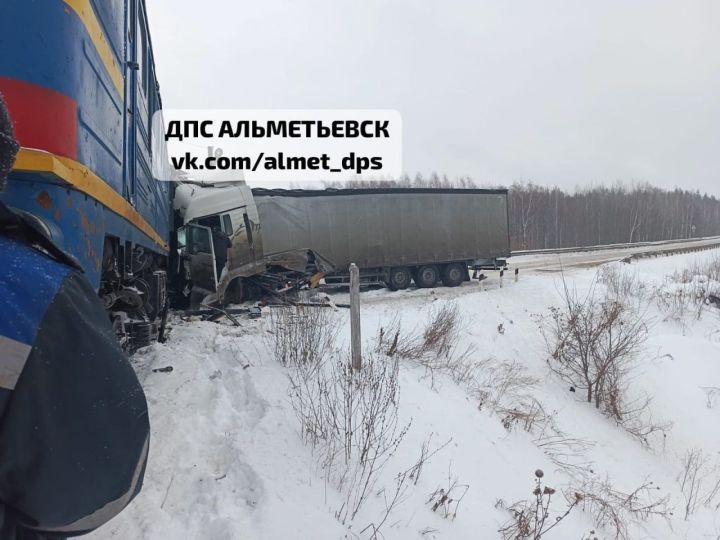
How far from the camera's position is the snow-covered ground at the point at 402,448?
8.95ft

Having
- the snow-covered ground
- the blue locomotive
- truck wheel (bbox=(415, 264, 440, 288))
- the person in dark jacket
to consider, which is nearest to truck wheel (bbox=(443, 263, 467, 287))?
truck wheel (bbox=(415, 264, 440, 288))

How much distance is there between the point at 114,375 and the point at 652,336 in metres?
11.8

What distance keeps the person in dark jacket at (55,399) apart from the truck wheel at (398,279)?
46.0ft

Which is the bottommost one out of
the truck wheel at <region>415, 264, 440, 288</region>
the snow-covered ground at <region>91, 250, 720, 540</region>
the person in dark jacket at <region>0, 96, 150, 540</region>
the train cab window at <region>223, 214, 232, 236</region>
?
the snow-covered ground at <region>91, 250, 720, 540</region>

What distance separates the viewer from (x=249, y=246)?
10.7 metres

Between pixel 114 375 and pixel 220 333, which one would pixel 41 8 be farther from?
pixel 220 333

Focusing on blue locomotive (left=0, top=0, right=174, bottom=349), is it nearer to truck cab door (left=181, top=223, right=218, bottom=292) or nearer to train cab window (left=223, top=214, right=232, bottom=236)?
truck cab door (left=181, top=223, right=218, bottom=292)

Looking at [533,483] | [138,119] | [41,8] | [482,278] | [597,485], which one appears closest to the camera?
[41,8]

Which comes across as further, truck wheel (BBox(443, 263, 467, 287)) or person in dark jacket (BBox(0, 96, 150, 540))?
truck wheel (BBox(443, 263, 467, 287))

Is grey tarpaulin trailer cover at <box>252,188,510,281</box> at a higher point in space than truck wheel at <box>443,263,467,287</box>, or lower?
higher

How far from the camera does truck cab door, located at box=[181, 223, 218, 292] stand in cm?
918

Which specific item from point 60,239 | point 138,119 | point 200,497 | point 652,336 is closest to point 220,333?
point 138,119

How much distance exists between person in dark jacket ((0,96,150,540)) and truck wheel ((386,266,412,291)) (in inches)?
552

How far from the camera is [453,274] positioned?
635 inches
